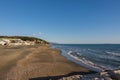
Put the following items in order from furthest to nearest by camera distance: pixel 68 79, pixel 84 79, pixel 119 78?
pixel 68 79 → pixel 84 79 → pixel 119 78

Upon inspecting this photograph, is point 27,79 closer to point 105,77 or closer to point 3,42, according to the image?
point 105,77

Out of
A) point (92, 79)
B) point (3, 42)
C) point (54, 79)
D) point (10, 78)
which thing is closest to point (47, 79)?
point (54, 79)

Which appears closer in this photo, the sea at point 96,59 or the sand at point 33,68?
the sand at point 33,68

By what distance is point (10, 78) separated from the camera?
12969 millimetres

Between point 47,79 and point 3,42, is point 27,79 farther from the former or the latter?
point 3,42

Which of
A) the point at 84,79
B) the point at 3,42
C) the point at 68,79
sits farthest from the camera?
the point at 3,42

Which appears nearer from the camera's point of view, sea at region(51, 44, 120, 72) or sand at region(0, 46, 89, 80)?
sand at region(0, 46, 89, 80)

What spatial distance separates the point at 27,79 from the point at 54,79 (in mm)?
2150

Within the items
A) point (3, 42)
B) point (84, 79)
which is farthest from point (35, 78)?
point (3, 42)

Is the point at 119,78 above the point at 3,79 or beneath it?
above

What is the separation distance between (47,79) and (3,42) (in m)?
88.3

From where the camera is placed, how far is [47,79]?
1298cm

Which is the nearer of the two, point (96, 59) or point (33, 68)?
point (33, 68)

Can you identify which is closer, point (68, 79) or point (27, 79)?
point (68, 79)
